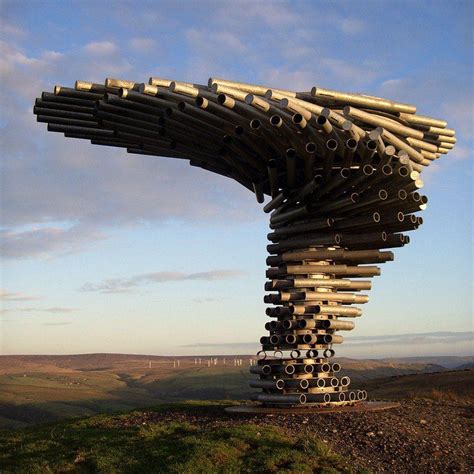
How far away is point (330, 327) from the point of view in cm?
1783

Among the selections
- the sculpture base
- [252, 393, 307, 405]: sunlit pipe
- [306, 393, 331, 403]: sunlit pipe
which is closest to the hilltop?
the sculpture base

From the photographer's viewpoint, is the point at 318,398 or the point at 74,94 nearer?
the point at 318,398

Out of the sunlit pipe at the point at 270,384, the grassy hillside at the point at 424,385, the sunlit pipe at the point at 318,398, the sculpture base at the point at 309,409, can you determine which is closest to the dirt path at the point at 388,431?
the sculpture base at the point at 309,409

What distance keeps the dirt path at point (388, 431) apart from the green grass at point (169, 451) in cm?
72

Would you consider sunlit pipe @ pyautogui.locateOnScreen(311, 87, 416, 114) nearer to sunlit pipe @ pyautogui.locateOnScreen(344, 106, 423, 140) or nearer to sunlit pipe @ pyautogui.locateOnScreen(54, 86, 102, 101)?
sunlit pipe @ pyautogui.locateOnScreen(344, 106, 423, 140)

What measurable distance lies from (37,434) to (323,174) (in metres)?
9.49

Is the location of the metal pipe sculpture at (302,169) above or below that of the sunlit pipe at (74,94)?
below

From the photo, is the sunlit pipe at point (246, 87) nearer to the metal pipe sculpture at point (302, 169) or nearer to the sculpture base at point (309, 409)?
the metal pipe sculpture at point (302, 169)

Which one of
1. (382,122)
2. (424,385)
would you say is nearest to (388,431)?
(382,122)

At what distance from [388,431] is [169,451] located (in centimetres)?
479

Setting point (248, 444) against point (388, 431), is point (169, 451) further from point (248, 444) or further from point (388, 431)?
point (388, 431)

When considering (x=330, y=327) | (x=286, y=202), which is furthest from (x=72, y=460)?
(x=286, y=202)

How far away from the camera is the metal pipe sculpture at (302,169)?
52.8ft

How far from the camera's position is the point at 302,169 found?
17969 mm
